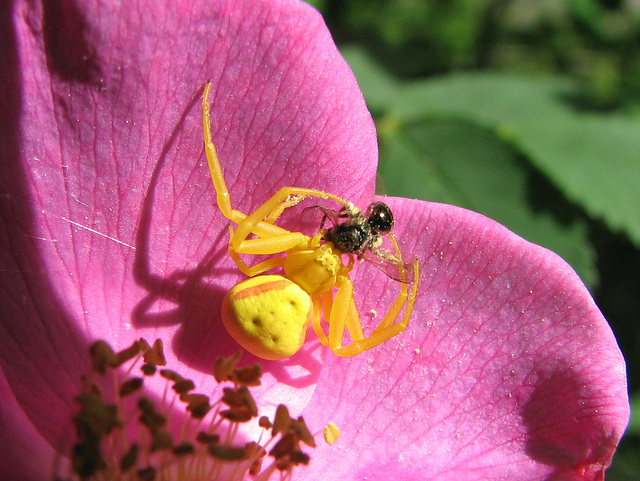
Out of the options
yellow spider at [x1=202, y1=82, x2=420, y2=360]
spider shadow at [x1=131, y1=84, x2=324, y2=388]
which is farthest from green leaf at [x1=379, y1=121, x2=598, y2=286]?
spider shadow at [x1=131, y1=84, x2=324, y2=388]

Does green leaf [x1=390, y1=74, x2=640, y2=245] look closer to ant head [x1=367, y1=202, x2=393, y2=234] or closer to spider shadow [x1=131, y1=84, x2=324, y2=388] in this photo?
ant head [x1=367, y1=202, x2=393, y2=234]

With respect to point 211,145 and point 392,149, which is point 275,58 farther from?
point 392,149

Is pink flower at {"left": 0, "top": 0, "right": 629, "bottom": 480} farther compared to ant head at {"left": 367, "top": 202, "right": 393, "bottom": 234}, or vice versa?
ant head at {"left": 367, "top": 202, "right": 393, "bottom": 234}

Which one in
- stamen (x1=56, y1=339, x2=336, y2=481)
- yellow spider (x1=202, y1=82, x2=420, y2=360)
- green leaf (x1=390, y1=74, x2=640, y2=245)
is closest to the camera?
stamen (x1=56, y1=339, x2=336, y2=481)

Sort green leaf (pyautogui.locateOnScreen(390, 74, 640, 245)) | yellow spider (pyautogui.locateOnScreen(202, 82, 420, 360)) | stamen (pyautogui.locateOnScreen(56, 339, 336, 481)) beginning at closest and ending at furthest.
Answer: stamen (pyautogui.locateOnScreen(56, 339, 336, 481)), yellow spider (pyautogui.locateOnScreen(202, 82, 420, 360)), green leaf (pyautogui.locateOnScreen(390, 74, 640, 245))

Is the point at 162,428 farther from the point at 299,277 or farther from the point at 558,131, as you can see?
the point at 558,131

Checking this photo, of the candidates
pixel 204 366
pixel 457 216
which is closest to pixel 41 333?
pixel 204 366

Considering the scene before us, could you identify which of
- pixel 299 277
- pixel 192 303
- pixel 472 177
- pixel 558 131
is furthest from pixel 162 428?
pixel 558 131
